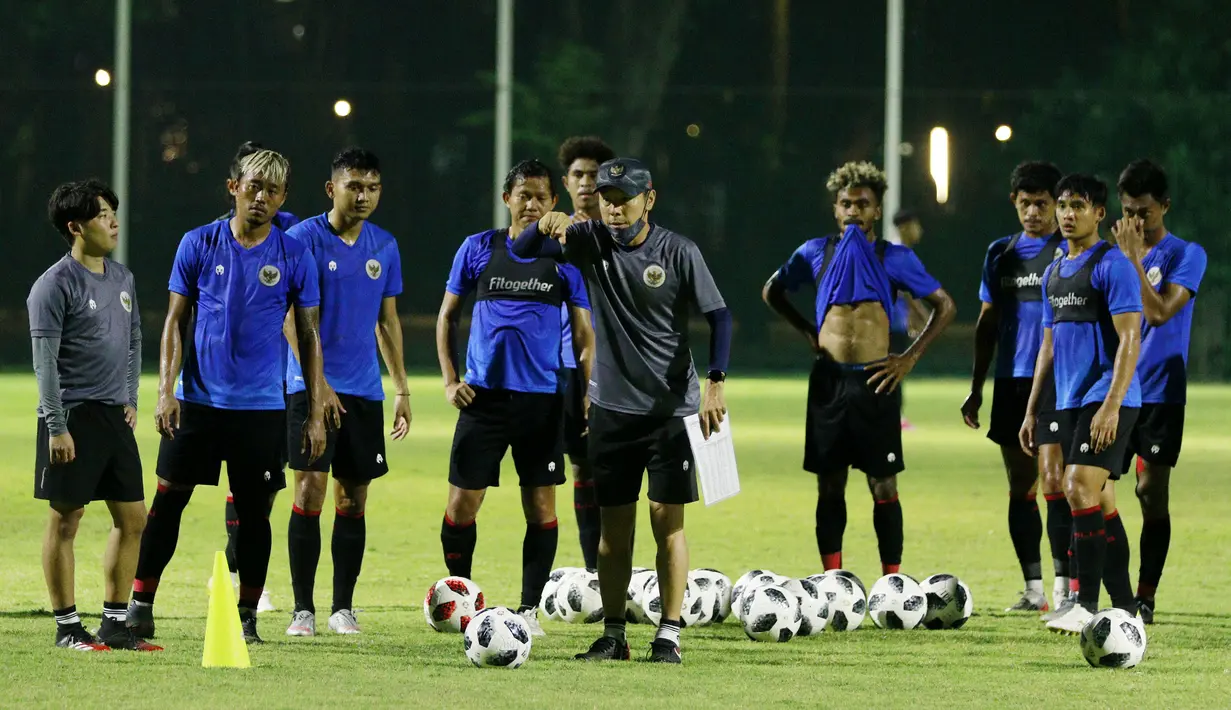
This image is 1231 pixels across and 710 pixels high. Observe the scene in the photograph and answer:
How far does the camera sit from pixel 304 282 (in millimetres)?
7211

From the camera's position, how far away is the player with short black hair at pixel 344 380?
25.0ft

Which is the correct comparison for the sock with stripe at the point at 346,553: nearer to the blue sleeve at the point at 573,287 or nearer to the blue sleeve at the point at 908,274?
the blue sleeve at the point at 573,287

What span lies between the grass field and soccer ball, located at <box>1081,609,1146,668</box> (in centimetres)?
8

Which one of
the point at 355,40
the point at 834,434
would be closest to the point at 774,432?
the point at 834,434

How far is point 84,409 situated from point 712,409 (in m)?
2.38

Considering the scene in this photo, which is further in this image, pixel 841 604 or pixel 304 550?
pixel 841 604

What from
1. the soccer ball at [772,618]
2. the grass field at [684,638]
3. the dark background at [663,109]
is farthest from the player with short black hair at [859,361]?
the dark background at [663,109]

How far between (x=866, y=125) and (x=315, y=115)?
9197mm

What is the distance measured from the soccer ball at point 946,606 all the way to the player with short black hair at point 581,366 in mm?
1511

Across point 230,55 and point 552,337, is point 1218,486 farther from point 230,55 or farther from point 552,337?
point 230,55

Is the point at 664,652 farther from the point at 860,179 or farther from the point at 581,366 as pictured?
the point at 860,179

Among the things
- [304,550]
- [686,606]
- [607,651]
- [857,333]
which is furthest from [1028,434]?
[304,550]

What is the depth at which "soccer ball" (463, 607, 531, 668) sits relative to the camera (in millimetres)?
6621

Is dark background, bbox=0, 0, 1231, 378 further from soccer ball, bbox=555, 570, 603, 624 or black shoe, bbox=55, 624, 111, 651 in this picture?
black shoe, bbox=55, 624, 111, 651
